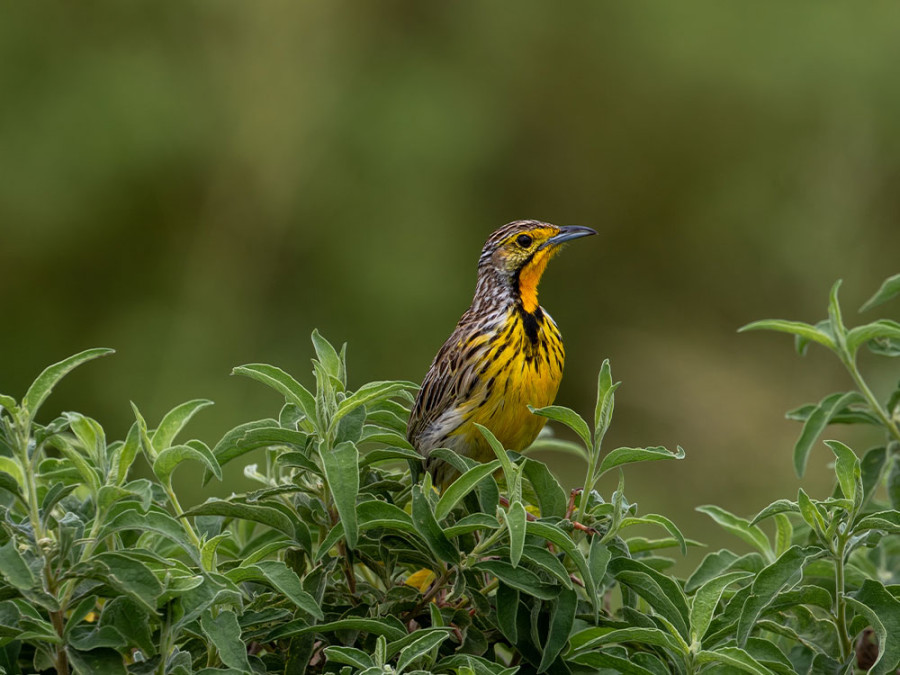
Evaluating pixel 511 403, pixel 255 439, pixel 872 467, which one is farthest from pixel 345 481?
pixel 511 403

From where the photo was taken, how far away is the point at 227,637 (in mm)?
1594

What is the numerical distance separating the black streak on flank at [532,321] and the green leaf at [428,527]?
59.5 inches

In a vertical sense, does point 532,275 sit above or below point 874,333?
below

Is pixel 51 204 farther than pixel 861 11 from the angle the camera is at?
No

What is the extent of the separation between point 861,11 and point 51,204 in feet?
24.0

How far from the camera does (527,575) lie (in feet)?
5.76

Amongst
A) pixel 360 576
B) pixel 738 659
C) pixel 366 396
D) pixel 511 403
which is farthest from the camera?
pixel 511 403

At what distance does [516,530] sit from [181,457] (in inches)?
21.7

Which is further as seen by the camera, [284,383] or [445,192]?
[445,192]

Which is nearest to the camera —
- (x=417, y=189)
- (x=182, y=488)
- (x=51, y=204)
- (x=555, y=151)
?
(x=182, y=488)

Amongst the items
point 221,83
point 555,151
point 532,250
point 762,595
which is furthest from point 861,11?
point 762,595

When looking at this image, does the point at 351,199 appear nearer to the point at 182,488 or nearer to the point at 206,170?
the point at 206,170

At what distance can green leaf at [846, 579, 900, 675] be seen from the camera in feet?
5.42

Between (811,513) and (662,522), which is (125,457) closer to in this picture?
(662,522)
